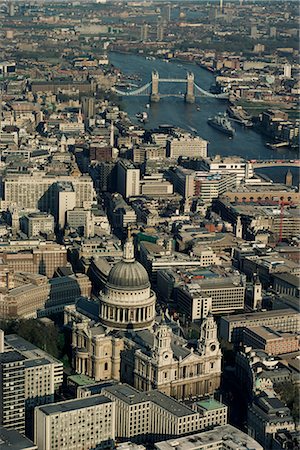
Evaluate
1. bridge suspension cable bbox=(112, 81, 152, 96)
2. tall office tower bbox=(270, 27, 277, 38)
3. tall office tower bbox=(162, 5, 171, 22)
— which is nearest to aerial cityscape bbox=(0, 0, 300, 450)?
bridge suspension cable bbox=(112, 81, 152, 96)

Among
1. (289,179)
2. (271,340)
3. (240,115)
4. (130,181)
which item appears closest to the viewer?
(271,340)

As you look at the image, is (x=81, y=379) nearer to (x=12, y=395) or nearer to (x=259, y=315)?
(x=12, y=395)

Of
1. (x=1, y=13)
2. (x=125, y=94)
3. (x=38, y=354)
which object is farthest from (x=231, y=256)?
(x=1, y=13)

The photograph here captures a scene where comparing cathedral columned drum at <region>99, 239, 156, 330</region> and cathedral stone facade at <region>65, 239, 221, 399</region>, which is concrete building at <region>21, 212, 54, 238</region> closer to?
cathedral stone facade at <region>65, 239, 221, 399</region>

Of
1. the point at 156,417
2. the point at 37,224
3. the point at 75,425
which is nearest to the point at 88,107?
the point at 37,224

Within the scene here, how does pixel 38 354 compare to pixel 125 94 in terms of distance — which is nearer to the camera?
pixel 38 354

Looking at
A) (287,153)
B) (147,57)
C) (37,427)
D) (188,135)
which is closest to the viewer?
(37,427)

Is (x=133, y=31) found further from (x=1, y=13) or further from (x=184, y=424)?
(x=184, y=424)
